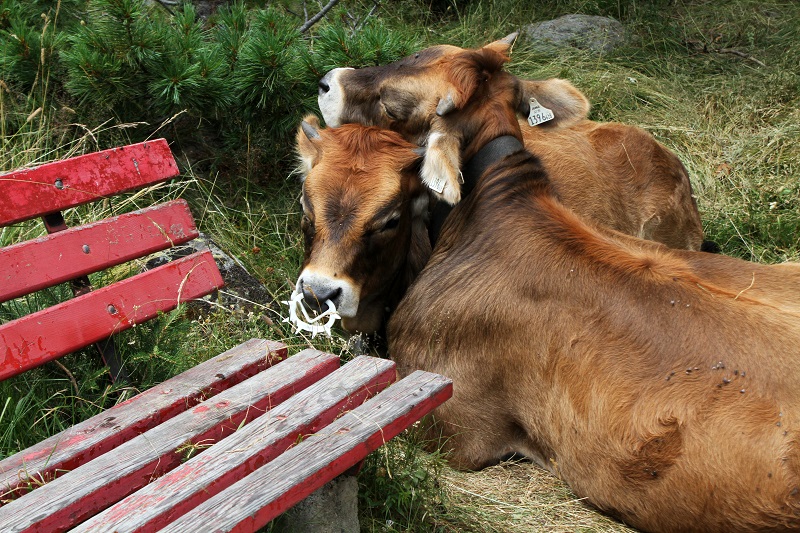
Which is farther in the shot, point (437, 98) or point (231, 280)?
point (231, 280)

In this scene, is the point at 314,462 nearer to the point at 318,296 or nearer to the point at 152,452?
the point at 152,452

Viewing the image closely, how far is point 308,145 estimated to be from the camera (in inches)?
181

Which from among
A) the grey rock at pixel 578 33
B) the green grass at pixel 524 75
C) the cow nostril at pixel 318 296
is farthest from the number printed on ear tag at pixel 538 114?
the grey rock at pixel 578 33

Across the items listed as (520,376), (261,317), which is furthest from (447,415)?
(261,317)

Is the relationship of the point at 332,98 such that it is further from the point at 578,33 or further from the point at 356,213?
the point at 578,33

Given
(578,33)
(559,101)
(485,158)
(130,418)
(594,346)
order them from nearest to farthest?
(130,418) < (594,346) < (485,158) < (559,101) < (578,33)

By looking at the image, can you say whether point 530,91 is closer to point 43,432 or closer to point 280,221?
point 280,221

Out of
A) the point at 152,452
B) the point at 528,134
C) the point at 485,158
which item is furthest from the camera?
the point at 528,134

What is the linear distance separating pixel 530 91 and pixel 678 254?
157 centimetres

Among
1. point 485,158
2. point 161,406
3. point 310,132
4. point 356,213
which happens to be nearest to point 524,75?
point 485,158

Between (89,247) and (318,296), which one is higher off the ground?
(89,247)

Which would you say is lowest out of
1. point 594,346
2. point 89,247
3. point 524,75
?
point 524,75

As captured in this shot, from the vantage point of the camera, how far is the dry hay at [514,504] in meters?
3.29

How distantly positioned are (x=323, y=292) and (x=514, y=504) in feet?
4.23
